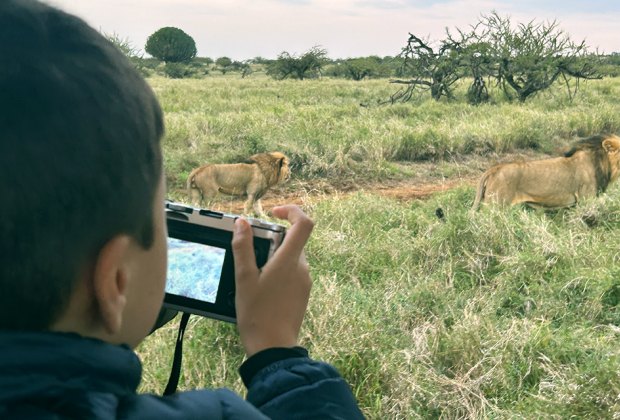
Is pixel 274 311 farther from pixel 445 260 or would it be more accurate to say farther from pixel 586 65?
pixel 586 65

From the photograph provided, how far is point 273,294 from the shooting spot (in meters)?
0.99

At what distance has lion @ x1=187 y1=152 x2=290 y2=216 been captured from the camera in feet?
18.2

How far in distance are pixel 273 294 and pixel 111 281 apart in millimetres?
341

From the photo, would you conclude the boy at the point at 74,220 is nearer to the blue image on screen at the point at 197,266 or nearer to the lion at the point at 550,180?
the blue image on screen at the point at 197,266

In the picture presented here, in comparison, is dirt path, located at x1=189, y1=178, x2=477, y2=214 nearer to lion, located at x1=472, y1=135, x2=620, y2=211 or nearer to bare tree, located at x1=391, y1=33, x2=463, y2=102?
lion, located at x1=472, y1=135, x2=620, y2=211

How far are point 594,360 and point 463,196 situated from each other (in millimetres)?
3441

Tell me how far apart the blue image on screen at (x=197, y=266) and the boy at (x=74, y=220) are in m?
0.32

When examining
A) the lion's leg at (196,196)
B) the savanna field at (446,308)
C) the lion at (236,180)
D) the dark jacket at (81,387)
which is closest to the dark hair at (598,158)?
the savanna field at (446,308)

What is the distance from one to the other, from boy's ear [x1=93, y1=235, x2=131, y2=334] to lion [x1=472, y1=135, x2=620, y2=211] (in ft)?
15.6

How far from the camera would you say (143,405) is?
2.22 ft

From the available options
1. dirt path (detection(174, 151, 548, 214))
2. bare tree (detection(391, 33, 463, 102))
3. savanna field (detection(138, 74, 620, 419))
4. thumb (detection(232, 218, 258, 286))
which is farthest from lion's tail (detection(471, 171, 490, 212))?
bare tree (detection(391, 33, 463, 102))

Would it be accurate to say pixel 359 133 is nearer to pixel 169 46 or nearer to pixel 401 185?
pixel 401 185

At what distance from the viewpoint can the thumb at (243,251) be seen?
0.95 metres

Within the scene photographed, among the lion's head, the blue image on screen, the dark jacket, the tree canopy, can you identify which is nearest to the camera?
the dark jacket
